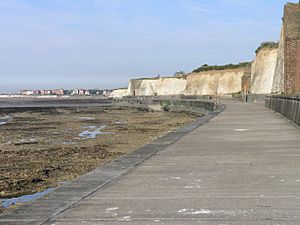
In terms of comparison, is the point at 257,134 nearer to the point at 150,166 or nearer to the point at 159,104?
the point at 150,166

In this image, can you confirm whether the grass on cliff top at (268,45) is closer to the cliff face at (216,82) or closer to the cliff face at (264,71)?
the cliff face at (264,71)

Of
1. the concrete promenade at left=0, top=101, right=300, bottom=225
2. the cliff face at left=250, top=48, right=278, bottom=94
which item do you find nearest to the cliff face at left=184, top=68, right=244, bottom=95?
the cliff face at left=250, top=48, right=278, bottom=94

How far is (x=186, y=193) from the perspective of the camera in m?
6.68

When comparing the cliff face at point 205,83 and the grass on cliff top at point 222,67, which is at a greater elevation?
the grass on cliff top at point 222,67

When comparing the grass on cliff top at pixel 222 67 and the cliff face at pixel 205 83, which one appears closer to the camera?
the cliff face at pixel 205 83

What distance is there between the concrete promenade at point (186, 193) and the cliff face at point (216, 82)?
101 m

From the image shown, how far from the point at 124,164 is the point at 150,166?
1.76 ft

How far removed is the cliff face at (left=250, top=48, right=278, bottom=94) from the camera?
73.8 metres

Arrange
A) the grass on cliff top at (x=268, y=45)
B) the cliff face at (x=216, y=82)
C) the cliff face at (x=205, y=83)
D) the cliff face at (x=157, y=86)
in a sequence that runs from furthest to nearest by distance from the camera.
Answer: the cliff face at (x=157, y=86) < the cliff face at (x=205, y=83) < the cliff face at (x=216, y=82) < the grass on cliff top at (x=268, y=45)

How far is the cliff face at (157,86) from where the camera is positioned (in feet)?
500

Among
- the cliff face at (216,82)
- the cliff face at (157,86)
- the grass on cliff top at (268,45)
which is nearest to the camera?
the grass on cliff top at (268,45)

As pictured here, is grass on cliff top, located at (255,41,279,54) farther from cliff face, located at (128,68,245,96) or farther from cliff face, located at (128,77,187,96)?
cliff face, located at (128,77,187,96)

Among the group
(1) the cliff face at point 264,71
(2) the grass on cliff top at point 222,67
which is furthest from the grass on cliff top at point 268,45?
(2) the grass on cliff top at point 222,67

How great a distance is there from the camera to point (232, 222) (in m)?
5.13
